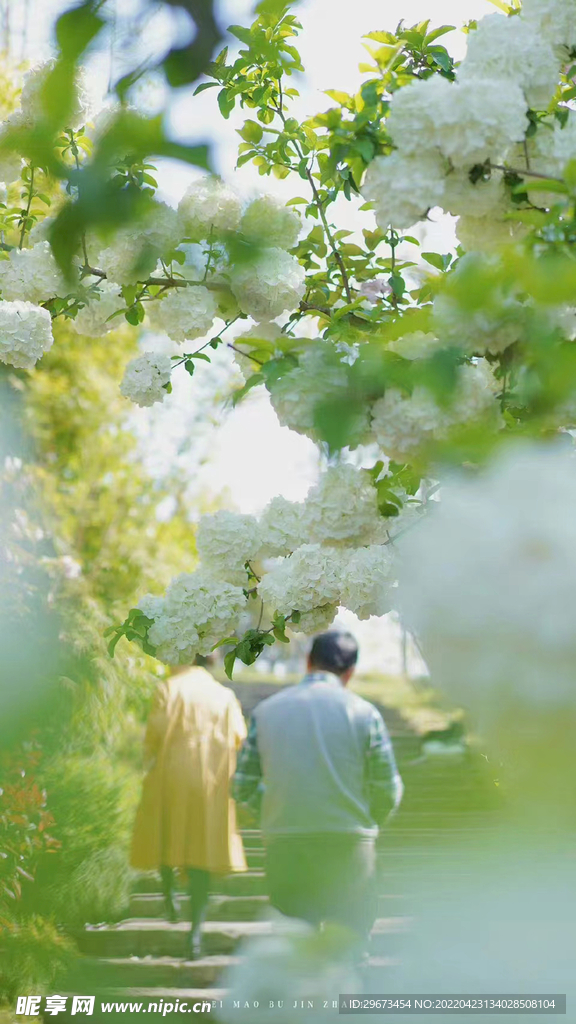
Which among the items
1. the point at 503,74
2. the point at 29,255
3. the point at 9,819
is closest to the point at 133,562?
the point at 9,819

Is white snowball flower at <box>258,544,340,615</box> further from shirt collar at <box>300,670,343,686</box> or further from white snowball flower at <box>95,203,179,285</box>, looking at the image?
shirt collar at <box>300,670,343,686</box>

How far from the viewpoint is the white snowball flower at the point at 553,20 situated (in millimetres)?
840

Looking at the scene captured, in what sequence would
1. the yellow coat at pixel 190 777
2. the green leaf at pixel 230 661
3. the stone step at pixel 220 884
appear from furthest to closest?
the stone step at pixel 220 884 < the yellow coat at pixel 190 777 < the green leaf at pixel 230 661

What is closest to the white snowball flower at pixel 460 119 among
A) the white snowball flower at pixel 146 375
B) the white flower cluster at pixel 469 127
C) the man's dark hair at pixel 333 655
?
the white flower cluster at pixel 469 127

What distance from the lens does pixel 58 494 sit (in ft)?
17.0

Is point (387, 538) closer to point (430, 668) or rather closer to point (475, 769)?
point (475, 769)

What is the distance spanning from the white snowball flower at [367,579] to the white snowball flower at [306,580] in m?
0.03

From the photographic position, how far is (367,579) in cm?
94

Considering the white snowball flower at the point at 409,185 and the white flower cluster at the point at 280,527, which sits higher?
the white snowball flower at the point at 409,185

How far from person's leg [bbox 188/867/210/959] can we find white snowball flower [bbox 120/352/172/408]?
252cm

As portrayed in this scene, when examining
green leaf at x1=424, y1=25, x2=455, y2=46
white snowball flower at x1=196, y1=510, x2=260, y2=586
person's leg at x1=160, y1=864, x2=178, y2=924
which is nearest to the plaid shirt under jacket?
white snowball flower at x1=196, y1=510, x2=260, y2=586

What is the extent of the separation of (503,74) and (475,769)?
1.75 feet

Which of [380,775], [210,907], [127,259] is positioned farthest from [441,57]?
[210,907]

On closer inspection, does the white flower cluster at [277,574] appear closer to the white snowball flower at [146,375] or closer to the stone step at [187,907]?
the white snowball flower at [146,375]
